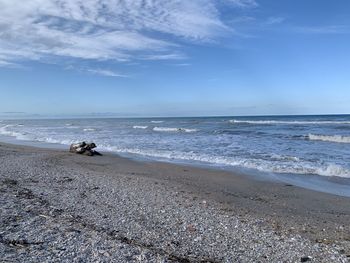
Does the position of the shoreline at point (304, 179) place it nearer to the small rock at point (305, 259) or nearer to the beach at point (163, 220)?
the beach at point (163, 220)

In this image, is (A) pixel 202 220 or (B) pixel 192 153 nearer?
(A) pixel 202 220

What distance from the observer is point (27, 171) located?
11.6m

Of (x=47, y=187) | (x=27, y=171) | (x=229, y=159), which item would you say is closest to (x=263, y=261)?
(x=47, y=187)

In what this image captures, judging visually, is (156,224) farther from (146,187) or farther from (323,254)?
(146,187)

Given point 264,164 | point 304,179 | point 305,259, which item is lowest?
point 304,179

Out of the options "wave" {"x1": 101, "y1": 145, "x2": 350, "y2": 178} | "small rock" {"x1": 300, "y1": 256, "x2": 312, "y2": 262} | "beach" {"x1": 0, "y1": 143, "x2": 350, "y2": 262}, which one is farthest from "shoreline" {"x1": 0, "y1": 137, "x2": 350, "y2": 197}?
"small rock" {"x1": 300, "y1": 256, "x2": 312, "y2": 262}

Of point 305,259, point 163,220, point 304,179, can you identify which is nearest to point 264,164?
point 304,179

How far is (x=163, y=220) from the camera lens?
255 inches

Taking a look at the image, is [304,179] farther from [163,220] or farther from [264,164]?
[163,220]

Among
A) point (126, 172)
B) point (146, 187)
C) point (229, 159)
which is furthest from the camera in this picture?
point (229, 159)

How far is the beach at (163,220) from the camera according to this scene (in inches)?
191

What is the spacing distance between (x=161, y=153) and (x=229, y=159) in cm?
423

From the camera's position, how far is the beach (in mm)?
4859

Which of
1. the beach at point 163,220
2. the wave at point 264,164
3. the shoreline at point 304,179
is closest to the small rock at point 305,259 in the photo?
the beach at point 163,220
